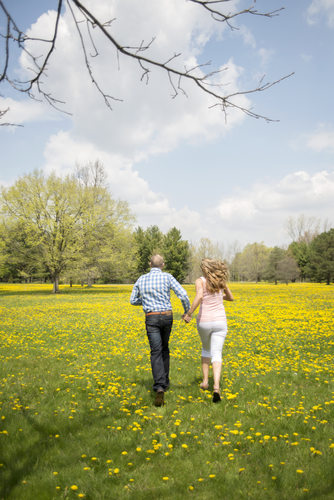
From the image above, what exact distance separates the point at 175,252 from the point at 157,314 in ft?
212

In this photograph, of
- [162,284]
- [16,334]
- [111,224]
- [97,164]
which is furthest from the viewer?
[97,164]

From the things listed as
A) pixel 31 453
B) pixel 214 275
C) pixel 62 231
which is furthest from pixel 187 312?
pixel 62 231

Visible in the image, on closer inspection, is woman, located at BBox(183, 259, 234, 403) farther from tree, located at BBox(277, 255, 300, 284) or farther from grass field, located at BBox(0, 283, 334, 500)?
tree, located at BBox(277, 255, 300, 284)

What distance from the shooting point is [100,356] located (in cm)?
858

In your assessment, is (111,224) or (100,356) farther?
(111,224)

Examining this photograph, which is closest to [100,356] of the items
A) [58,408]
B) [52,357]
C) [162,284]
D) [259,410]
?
[52,357]

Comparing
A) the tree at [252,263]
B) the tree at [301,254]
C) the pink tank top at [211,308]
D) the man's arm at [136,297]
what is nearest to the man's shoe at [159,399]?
the pink tank top at [211,308]

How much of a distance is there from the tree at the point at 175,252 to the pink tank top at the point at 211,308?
6325 centimetres

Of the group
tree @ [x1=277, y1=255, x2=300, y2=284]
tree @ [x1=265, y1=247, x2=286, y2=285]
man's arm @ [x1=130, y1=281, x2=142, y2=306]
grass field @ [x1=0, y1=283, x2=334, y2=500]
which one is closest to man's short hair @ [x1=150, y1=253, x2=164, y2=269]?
man's arm @ [x1=130, y1=281, x2=142, y2=306]

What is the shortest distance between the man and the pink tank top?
318mm

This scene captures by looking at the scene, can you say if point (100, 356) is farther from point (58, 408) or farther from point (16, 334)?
point (16, 334)

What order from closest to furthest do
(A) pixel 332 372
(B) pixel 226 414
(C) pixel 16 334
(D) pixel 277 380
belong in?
Answer: (B) pixel 226 414 → (D) pixel 277 380 → (A) pixel 332 372 → (C) pixel 16 334

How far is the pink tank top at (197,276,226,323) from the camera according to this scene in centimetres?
544

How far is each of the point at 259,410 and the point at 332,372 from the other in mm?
3071
